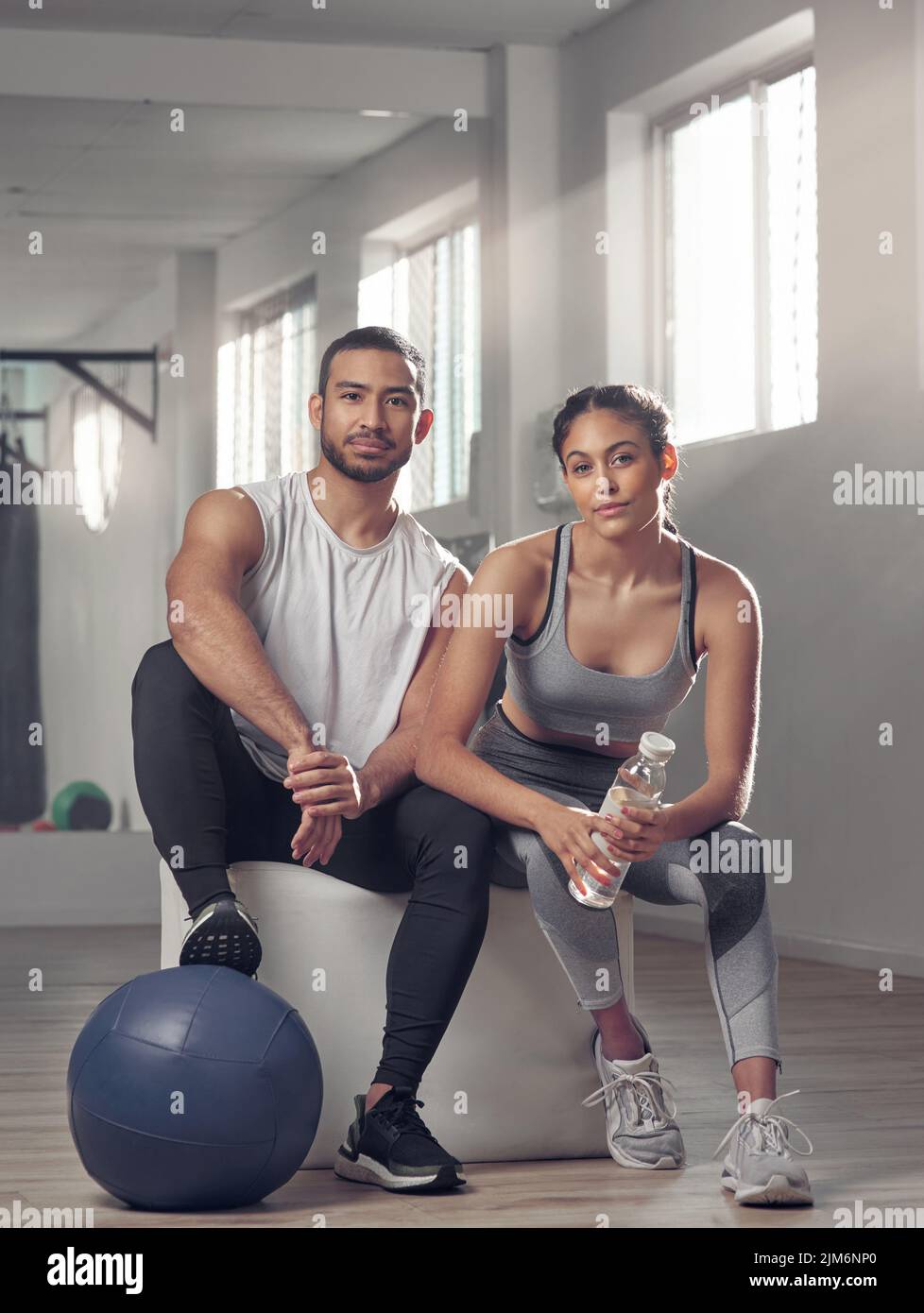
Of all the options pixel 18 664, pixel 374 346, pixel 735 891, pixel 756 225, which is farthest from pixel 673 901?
pixel 18 664

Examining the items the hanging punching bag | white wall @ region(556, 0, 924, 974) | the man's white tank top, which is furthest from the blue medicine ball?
the hanging punching bag

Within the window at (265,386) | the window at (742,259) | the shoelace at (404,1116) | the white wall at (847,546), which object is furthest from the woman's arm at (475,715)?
the window at (265,386)

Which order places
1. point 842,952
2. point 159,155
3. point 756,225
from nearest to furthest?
1. point 842,952
2. point 756,225
3. point 159,155

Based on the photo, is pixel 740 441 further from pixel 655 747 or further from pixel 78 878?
pixel 655 747

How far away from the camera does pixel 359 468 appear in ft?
8.16

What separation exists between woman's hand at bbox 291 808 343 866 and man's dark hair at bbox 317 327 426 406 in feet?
2.05

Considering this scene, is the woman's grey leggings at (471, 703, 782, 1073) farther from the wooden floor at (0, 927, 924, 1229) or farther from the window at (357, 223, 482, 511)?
the window at (357, 223, 482, 511)

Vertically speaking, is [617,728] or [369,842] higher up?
[617,728]

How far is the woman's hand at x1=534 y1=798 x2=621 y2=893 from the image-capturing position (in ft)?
7.04

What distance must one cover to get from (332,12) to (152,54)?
61 centimetres

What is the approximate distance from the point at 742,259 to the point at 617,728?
329cm

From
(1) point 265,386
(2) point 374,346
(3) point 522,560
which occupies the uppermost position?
(1) point 265,386

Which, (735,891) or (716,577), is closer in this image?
(735,891)

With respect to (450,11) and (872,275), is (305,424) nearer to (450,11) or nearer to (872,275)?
(450,11)
